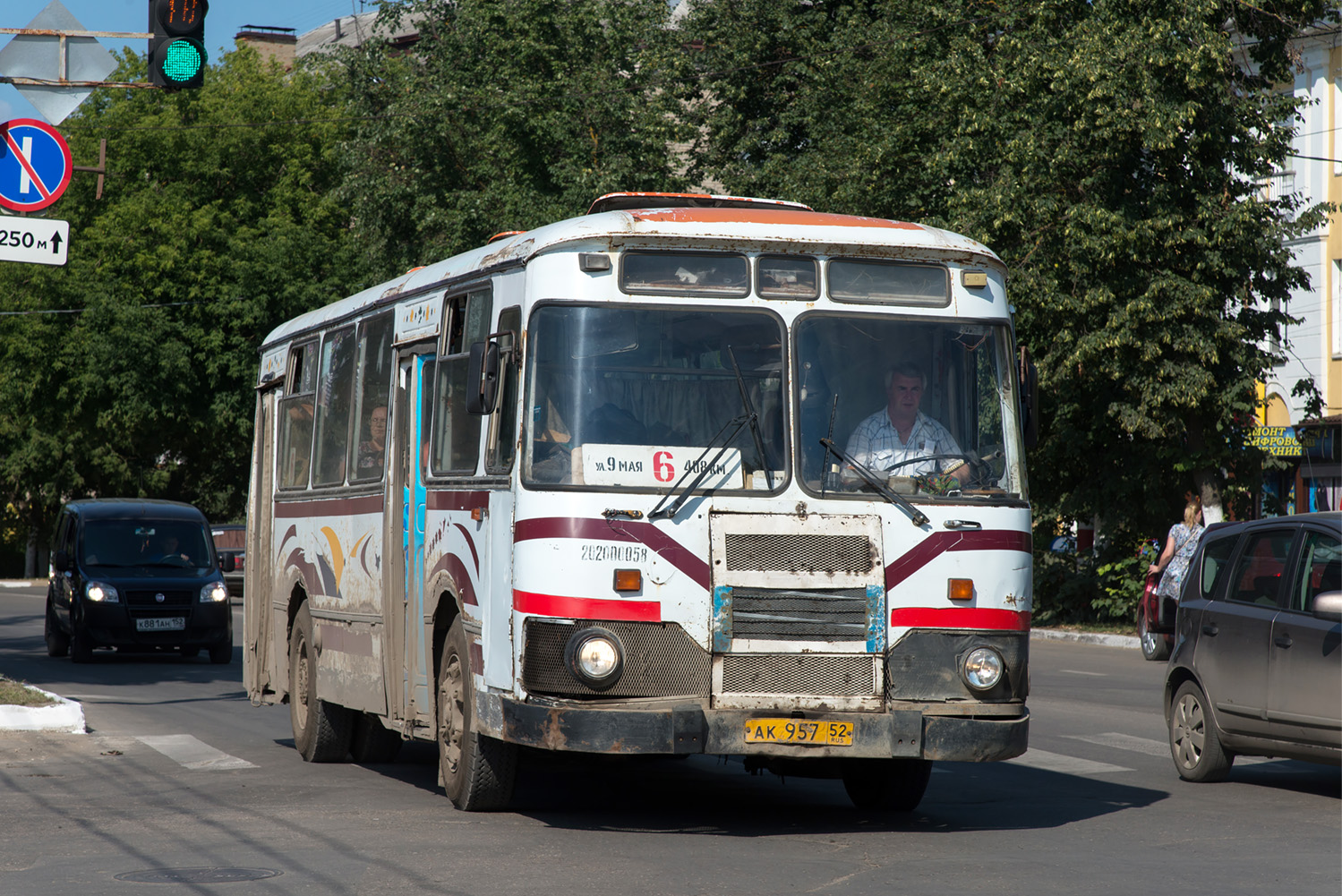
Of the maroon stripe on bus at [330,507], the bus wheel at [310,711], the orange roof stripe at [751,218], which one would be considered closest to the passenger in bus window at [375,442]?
the maroon stripe on bus at [330,507]

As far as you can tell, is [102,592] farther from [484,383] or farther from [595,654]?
[595,654]

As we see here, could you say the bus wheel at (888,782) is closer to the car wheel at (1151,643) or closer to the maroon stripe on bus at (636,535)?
the maroon stripe on bus at (636,535)

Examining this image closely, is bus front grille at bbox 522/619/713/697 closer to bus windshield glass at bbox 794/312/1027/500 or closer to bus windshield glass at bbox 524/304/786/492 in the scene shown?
bus windshield glass at bbox 524/304/786/492

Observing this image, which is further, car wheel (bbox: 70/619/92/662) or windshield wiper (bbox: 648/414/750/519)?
car wheel (bbox: 70/619/92/662)

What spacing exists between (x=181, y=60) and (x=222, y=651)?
443 inches

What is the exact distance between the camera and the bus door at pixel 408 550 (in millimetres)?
10305

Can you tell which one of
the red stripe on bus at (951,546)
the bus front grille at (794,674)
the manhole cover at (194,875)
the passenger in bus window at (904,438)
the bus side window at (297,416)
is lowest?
the manhole cover at (194,875)

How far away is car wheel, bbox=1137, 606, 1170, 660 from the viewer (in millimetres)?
23750

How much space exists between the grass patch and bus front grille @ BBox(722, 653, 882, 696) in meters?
8.30

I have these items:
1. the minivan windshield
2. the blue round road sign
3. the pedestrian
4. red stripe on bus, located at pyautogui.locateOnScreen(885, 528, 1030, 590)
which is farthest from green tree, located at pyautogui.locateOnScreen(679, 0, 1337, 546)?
red stripe on bus, located at pyautogui.locateOnScreen(885, 528, 1030, 590)

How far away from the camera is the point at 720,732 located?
327 inches

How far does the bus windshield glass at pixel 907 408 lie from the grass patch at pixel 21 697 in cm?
857

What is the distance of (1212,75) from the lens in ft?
81.9

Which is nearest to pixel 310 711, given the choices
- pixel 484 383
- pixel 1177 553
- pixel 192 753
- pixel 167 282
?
pixel 192 753
